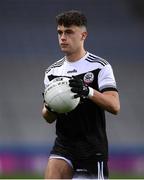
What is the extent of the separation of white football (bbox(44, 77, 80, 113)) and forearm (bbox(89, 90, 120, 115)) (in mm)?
148

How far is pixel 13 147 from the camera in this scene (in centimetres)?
1331

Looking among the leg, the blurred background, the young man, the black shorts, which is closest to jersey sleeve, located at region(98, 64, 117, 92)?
the young man

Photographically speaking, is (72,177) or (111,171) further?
(111,171)

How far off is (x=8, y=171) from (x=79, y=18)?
21.5 ft

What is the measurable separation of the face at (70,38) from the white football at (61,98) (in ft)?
1.18

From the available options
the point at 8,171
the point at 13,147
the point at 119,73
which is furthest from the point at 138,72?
the point at 8,171

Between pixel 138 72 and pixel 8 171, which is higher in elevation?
pixel 138 72

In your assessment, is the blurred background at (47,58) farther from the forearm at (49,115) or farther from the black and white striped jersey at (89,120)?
the black and white striped jersey at (89,120)

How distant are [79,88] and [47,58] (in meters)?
11.8

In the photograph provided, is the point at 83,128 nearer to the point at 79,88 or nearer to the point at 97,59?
the point at 79,88

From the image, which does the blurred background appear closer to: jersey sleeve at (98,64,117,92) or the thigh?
the thigh

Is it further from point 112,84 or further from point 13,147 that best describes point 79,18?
point 13,147

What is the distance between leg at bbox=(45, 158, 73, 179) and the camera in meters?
5.59

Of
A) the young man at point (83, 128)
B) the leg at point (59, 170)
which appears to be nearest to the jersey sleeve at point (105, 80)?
the young man at point (83, 128)
